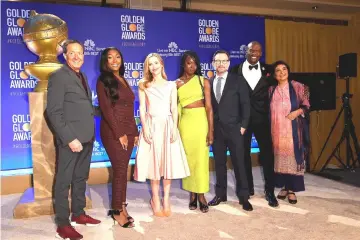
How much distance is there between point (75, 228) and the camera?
10.6ft

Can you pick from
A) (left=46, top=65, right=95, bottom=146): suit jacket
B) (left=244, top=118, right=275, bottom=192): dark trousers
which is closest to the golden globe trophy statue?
(left=46, top=65, right=95, bottom=146): suit jacket

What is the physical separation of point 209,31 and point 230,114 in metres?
2.47

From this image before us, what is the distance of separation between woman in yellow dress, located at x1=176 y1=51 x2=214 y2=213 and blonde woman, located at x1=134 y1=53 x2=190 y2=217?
0.50 feet

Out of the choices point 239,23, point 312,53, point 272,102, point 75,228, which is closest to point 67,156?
point 75,228

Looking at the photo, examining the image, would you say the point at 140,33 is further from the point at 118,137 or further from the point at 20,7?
the point at 118,137

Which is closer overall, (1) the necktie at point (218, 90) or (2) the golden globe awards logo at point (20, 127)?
(1) the necktie at point (218, 90)

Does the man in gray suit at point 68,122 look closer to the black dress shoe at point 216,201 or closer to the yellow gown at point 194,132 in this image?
the yellow gown at point 194,132

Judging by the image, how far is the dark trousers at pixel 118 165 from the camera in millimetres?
3176

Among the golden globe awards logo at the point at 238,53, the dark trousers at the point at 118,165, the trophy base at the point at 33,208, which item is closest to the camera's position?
the dark trousers at the point at 118,165

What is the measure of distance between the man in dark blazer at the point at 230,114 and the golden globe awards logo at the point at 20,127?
2.46 meters

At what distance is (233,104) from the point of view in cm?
361

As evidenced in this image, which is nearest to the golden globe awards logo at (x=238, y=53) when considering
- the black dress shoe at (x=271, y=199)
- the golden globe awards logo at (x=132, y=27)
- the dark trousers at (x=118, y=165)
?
the golden globe awards logo at (x=132, y=27)

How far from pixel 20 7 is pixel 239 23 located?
10.3 feet

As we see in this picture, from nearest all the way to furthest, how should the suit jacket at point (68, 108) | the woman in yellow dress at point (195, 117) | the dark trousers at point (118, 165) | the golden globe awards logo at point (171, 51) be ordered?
the suit jacket at point (68, 108)
the dark trousers at point (118, 165)
the woman in yellow dress at point (195, 117)
the golden globe awards logo at point (171, 51)
